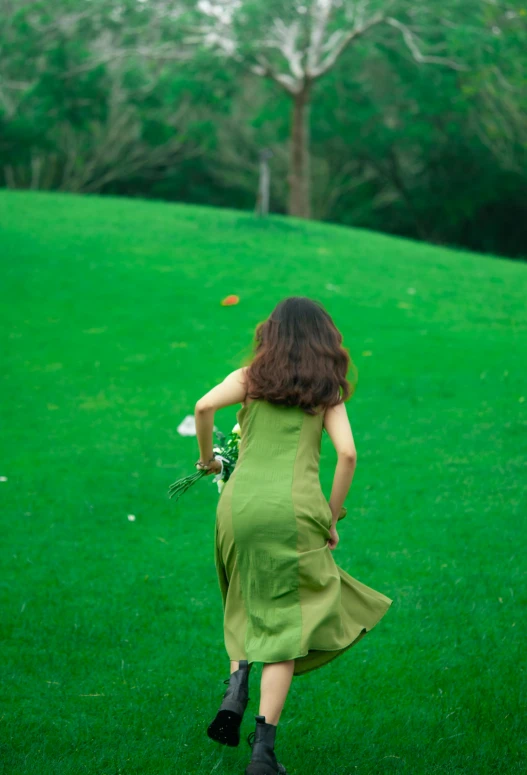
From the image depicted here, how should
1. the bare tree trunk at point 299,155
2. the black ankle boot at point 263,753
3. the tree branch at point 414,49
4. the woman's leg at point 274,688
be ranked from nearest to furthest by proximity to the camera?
the black ankle boot at point 263,753, the woman's leg at point 274,688, the tree branch at point 414,49, the bare tree trunk at point 299,155

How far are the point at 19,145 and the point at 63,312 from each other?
2210cm

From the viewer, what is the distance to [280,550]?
343 centimetres

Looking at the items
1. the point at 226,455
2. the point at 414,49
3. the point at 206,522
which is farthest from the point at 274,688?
the point at 414,49

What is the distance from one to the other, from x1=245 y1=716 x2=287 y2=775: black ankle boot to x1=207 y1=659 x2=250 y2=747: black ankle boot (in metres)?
0.10

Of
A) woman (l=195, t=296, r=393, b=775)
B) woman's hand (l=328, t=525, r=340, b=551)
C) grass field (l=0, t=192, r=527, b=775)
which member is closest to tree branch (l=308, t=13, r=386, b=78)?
grass field (l=0, t=192, r=527, b=775)

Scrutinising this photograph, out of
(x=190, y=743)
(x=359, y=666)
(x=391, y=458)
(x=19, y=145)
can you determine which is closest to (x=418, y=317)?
(x=391, y=458)

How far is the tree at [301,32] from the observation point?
2338cm

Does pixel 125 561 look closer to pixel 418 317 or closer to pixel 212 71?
pixel 418 317

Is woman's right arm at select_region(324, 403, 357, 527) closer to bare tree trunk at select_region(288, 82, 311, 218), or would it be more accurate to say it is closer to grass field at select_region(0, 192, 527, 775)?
grass field at select_region(0, 192, 527, 775)

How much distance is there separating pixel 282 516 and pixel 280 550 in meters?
0.14

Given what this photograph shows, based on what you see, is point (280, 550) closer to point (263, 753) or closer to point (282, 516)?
point (282, 516)

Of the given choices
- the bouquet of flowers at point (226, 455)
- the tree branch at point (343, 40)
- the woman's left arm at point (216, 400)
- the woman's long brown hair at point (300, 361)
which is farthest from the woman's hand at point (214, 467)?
the tree branch at point (343, 40)

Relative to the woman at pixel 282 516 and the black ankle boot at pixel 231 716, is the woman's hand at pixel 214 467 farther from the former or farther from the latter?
the black ankle boot at pixel 231 716

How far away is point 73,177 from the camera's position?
112 feet
